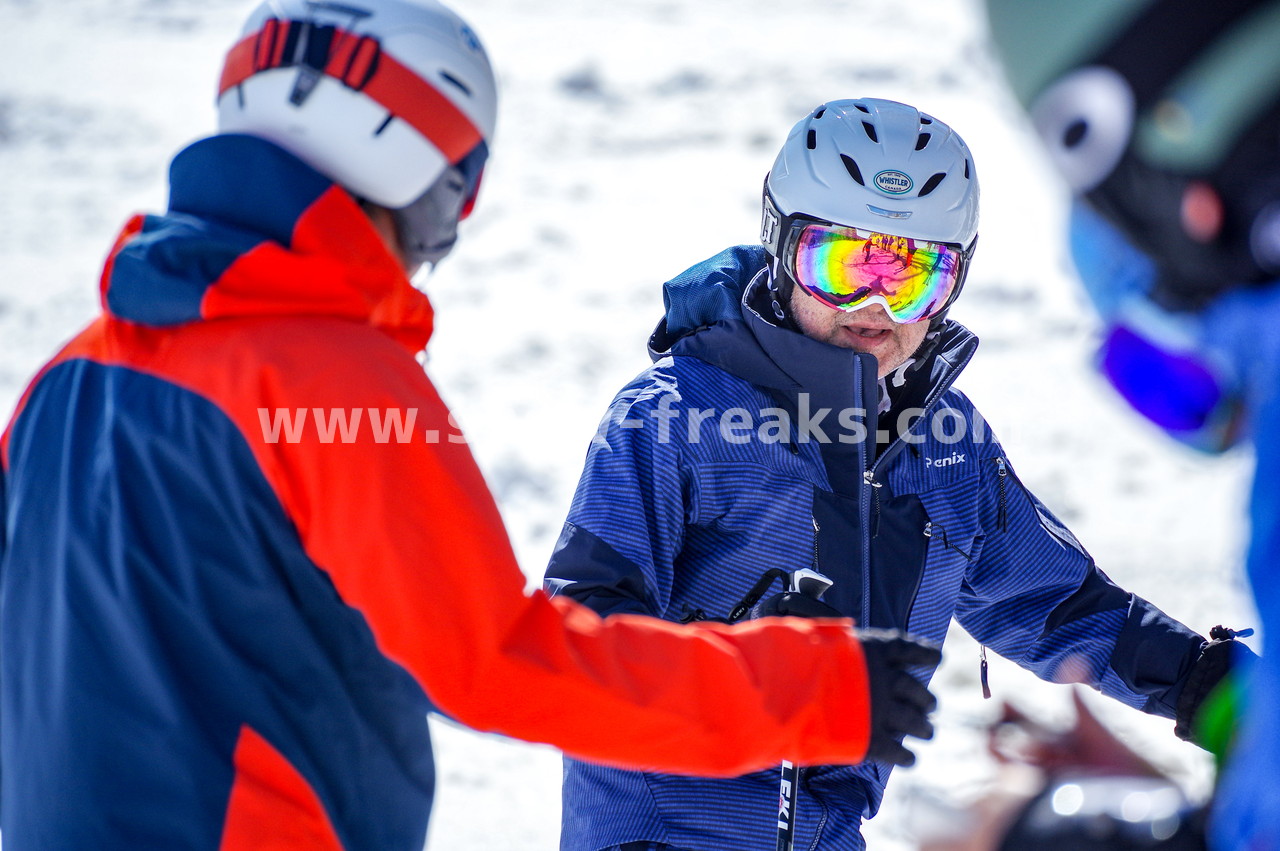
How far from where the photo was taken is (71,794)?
1.87 meters

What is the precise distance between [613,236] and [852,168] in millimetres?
10353

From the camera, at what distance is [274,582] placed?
1882 millimetres

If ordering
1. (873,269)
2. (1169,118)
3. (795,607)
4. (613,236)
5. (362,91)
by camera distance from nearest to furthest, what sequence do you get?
(1169,118), (362,91), (795,607), (873,269), (613,236)

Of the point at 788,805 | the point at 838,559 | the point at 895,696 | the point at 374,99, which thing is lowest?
the point at 788,805

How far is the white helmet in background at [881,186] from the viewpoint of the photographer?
319cm

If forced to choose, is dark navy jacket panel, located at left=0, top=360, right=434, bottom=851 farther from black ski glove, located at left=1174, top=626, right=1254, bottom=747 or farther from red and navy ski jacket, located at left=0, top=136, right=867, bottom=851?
black ski glove, located at left=1174, top=626, right=1254, bottom=747

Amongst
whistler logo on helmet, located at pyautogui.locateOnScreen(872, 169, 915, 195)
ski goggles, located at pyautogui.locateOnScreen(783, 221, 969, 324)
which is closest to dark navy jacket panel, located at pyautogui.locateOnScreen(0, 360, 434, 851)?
ski goggles, located at pyautogui.locateOnScreen(783, 221, 969, 324)

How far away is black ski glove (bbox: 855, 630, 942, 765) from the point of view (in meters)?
2.12

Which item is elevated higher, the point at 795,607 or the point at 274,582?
the point at 795,607

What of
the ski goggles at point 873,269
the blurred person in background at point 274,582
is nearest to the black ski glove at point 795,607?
the blurred person in background at point 274,582

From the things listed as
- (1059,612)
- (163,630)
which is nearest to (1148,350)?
(163,630)

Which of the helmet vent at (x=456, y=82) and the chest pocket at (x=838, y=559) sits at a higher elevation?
the helmet vent at (x=456, y=82)

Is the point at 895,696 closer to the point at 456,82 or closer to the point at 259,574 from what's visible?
the point at 259,574

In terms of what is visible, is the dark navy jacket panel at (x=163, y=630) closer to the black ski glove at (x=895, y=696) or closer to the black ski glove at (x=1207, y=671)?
the black ski glove at (x=895, y=696)
